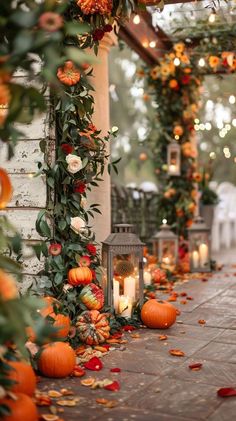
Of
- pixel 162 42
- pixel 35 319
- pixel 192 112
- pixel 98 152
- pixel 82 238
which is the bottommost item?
pixel 35 319

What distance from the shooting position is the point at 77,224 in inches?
153

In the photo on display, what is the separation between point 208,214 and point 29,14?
749 cm

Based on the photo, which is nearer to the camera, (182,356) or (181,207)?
(182,356)

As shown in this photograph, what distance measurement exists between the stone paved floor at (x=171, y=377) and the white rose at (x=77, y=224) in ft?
2.57

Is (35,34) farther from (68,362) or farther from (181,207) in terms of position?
(181,207)

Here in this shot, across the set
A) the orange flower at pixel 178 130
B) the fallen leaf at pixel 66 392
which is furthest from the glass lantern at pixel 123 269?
the orange flower at pixel 178 130

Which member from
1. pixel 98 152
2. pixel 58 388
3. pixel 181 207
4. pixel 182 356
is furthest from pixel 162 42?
pixel 58 388

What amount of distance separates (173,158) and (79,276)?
4073 millimetres

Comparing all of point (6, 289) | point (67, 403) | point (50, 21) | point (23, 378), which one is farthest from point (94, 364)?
point (50, 21)

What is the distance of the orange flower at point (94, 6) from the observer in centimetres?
Answer: 371

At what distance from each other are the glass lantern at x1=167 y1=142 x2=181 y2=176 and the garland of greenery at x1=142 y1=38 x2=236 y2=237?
0.32 ft

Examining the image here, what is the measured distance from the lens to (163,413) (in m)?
2.65

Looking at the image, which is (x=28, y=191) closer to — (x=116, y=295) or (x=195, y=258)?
(x=116, y=295)

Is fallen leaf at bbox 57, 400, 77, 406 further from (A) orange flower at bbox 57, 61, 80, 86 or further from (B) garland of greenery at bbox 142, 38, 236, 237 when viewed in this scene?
(B) garland of greenery at bbox 142, 38, 236, 237
